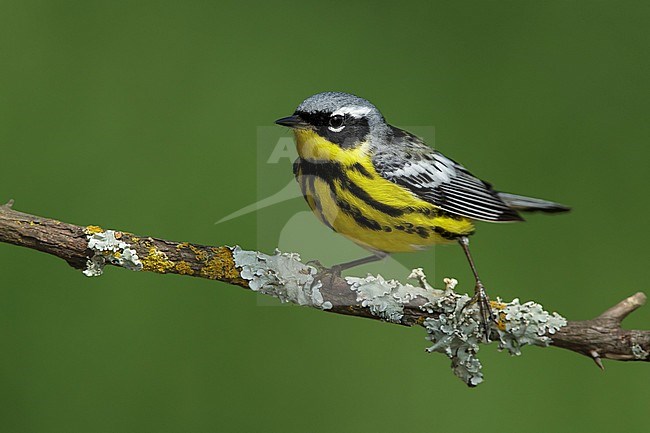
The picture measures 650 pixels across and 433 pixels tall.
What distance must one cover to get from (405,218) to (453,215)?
12 centimetres

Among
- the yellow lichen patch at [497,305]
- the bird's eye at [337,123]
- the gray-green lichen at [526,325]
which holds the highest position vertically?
the bird's eye at [337,123]

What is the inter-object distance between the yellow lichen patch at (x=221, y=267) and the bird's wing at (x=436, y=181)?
33 centimetres

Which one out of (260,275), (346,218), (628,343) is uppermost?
(346,218)

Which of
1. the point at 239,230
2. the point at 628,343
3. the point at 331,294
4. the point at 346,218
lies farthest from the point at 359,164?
the point at 239,230

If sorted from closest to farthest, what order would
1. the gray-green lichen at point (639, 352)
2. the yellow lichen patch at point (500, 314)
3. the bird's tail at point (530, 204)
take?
the gray-green lichen at point (639, 352) → the yellow lichen patch at point (500, 314) → the bird's tail at point (530, 204)

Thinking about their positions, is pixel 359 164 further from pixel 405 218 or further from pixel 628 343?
pixel 628 343

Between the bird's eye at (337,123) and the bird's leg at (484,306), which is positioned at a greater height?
the bird's eye at (337,123)

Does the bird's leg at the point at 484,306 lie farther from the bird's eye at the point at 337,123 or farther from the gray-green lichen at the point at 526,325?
the bird's eye at the point at 337,123

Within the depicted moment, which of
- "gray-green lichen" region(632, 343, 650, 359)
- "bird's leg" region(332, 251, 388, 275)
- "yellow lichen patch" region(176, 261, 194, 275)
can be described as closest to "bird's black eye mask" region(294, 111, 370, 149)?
"bird's leg" region(332, 251, 388, 275)

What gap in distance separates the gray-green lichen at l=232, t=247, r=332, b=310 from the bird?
118 mm

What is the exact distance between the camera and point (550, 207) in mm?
1598

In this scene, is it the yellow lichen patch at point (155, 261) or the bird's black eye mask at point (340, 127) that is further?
the bird's black eye mask at point (340, 127)

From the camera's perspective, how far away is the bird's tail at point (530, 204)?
160 centimetres

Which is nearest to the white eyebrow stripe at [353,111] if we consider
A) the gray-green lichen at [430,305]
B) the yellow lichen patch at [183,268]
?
the gray-green lichen at [430,305]
